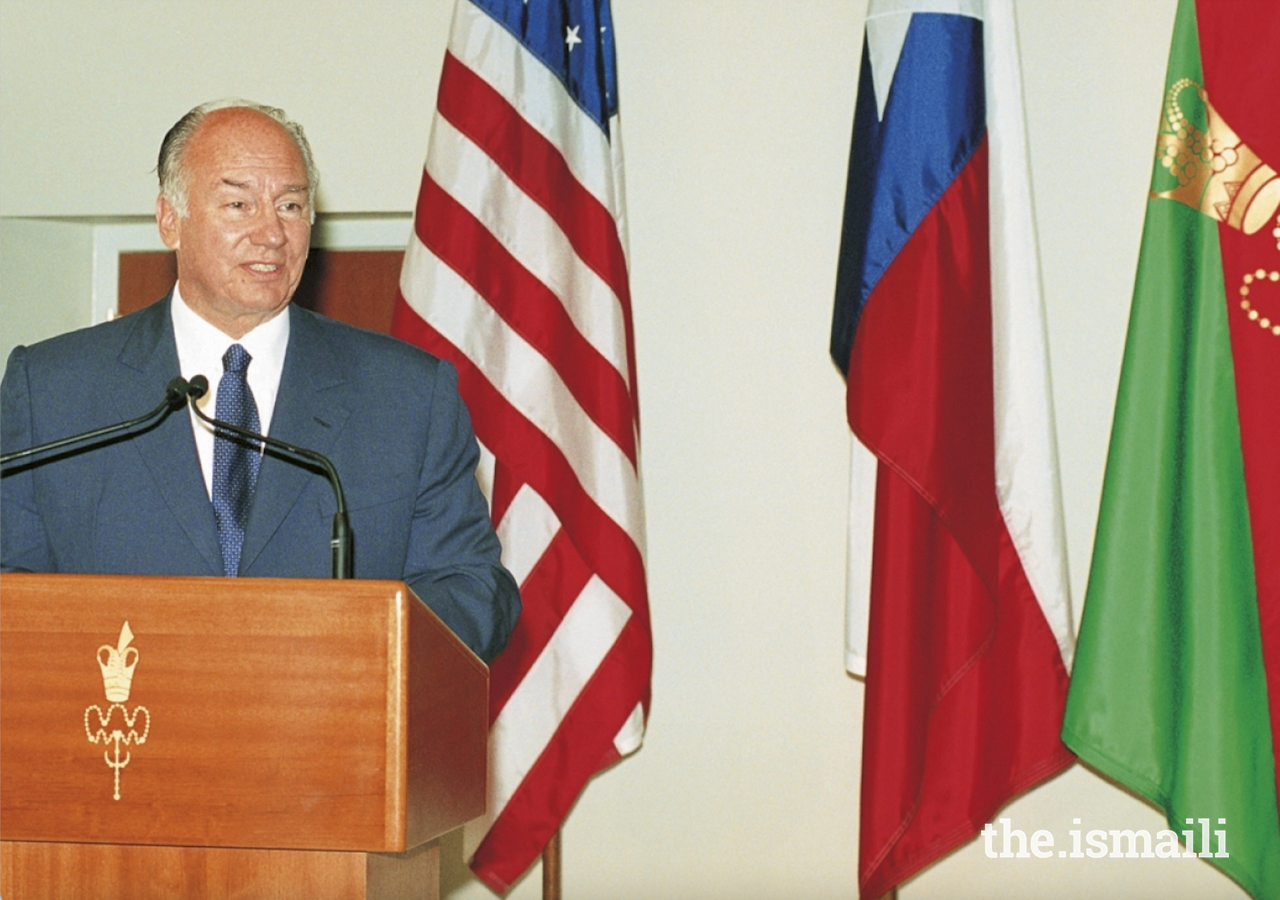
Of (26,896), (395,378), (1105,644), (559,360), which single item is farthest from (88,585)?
(1105,644)

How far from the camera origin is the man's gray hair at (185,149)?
2105mm

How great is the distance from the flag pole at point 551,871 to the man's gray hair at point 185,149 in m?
1.74

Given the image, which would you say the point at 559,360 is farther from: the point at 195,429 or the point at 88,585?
the point at 88,585

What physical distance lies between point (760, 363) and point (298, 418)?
1.75 meters

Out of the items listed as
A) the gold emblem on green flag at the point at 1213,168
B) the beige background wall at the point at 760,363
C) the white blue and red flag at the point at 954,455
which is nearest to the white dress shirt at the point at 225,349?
the white blue and red flag at the point at 954,455

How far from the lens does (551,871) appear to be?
3.36 m

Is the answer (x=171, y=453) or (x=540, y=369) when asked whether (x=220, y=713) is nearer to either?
(x=171, y=453)

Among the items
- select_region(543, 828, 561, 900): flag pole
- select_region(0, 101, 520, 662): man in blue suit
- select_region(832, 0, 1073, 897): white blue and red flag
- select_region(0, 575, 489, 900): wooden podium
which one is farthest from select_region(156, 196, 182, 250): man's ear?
select_region(543, 828, 561, 900): flag pole

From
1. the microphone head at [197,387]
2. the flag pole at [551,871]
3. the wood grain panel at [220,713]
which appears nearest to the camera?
the wood grain panel at [220,713]

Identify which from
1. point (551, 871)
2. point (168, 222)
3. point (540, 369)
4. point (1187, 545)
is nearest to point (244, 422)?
point (168, 222)

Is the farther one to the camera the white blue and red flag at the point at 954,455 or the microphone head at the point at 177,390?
the white blue and red flag at the point at 954,455

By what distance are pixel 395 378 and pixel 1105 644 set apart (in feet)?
5.44

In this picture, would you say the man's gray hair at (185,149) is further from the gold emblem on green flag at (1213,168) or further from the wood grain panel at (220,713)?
the gold emblem on green flag at (1213,168)

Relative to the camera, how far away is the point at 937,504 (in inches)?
118
